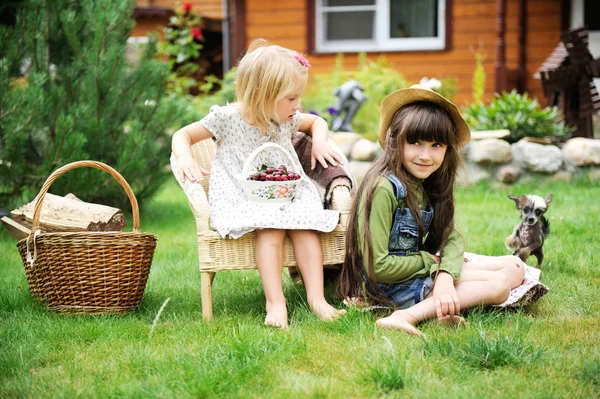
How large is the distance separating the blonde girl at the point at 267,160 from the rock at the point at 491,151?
3.44 m

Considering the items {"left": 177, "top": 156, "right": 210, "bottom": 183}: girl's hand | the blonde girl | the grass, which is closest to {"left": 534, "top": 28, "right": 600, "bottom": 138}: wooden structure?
the grass

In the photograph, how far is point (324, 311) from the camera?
116 inches

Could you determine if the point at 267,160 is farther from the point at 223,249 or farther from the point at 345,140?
→ the point at 345,140

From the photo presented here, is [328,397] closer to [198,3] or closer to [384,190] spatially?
[384,190]

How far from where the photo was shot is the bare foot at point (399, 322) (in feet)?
8.81

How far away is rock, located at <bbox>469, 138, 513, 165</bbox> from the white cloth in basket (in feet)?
11.3

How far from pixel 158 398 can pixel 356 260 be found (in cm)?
116

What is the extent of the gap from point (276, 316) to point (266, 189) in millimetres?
→ 520

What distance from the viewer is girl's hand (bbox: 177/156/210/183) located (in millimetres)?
3035

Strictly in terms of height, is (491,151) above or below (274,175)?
below

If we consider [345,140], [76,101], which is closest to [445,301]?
[76,101]

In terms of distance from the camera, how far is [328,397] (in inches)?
84.3

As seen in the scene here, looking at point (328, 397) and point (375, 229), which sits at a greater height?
point (375, 229)

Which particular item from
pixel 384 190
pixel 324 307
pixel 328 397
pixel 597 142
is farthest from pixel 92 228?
pixel 597 142
